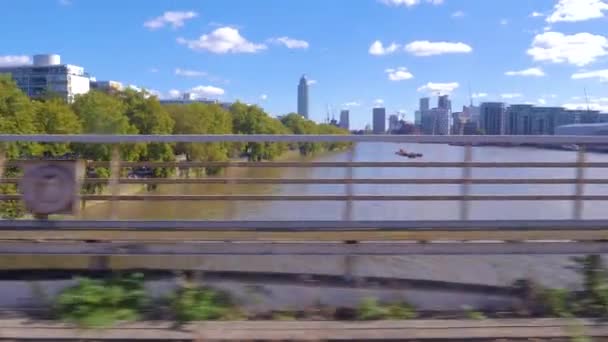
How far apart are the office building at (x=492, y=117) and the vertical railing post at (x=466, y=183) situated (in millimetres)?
7981

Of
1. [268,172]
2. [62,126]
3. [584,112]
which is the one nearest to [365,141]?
[268,172]

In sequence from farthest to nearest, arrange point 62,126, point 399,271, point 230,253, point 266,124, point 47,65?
1. point 47,65
2. point 266,124
3. point 62,126
4. point 399,271
5. point 230,253

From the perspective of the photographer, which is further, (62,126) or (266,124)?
(266,124)

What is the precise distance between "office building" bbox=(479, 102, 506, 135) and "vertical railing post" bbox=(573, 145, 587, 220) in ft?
25.1

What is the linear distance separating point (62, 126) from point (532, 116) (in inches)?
1242

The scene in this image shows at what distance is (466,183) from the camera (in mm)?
6625

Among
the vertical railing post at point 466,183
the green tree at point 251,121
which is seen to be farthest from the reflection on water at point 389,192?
the green tree at point 251,121

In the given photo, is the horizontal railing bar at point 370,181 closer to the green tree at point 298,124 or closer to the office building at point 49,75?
the green tree at point 298,124

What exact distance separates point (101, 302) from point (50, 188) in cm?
165

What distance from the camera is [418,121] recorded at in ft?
50.6

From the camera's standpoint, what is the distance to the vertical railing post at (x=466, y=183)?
657cm

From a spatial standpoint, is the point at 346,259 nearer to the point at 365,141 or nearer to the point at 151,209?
the point at 365,141

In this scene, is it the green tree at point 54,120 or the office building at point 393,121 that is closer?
the office building at point 393,121

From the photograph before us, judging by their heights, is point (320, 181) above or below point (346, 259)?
above
